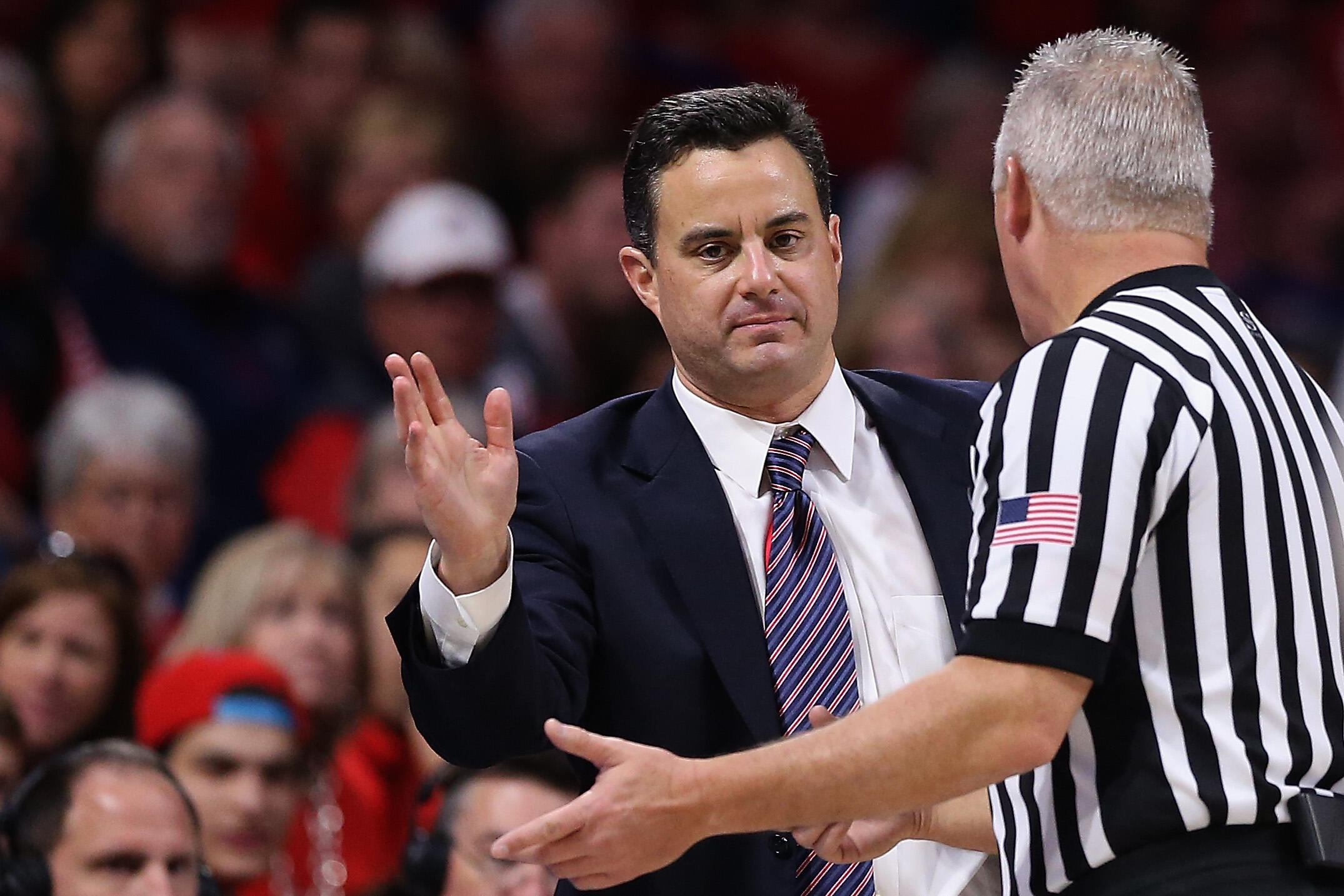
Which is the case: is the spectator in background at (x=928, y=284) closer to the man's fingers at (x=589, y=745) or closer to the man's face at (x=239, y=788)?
the man's face at (x=239, y=788)

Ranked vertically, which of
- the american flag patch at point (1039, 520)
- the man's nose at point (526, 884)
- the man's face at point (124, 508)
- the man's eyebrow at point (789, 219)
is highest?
the man's eyebrow at point (789, 219)

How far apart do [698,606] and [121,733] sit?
246cm

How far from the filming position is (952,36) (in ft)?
30.0

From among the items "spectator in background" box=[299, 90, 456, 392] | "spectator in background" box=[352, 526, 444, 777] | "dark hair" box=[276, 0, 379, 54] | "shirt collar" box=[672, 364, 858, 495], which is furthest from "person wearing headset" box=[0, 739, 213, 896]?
"dark hair" box=[276, 0, 379, 54]

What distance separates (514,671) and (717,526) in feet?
1.58

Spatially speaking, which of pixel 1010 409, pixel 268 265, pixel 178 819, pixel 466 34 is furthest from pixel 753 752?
pixel 466 34

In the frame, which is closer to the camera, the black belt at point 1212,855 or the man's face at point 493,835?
the black belt at point 1212,855

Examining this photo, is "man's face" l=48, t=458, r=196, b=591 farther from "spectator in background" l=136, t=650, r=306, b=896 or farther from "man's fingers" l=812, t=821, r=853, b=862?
"man's fingers" l=812, t=821, r=853, b=862

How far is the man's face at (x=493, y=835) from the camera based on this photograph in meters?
4.32

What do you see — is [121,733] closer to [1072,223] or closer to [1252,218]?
[1072,223]

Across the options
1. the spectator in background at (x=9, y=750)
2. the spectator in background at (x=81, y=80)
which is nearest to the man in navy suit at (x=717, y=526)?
the spectator in background at (x=9, y=750)

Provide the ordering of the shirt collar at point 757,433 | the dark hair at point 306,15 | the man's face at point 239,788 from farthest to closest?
the dark hair at point 306,15 → the man's face at point 239,788 → the shirt collar at point 757,433

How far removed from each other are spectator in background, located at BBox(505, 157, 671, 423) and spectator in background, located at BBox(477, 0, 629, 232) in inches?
16.4

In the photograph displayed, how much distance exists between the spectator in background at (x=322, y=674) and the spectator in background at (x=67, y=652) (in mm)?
295
